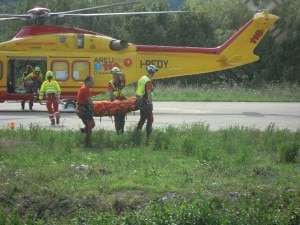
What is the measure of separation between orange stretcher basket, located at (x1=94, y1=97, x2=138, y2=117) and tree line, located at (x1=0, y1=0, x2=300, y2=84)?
33.5m

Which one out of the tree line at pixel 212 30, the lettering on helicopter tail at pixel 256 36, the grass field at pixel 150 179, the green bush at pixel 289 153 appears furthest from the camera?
the tree line at pixel 212 30

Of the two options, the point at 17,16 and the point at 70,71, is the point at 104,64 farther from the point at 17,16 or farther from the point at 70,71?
the point at 17,16

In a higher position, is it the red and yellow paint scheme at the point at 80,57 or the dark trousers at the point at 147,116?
the red and yellow paint scheme at the point at 80,57

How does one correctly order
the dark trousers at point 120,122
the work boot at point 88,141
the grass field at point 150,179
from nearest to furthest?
the grass field at point 150,179 → the work boot at point 88,141 → the dark trousers at point 120,122

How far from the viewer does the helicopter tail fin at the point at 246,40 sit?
2809 centimetres

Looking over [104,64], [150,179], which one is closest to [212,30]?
[104,64]

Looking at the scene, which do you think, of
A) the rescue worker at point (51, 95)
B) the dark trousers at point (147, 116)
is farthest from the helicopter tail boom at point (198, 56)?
the dark trousers at point (147, 116)

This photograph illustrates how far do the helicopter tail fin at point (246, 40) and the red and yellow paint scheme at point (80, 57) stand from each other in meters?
1.09

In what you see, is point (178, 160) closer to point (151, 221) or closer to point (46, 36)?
point (151, 221)

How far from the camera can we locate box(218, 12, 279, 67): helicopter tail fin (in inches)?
1106

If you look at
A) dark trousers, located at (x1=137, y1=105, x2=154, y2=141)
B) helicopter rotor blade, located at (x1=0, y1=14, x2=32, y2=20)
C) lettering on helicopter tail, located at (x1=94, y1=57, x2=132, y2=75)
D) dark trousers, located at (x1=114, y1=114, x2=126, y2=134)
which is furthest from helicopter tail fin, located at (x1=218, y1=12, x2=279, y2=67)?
dark trousers, located at (x1=137, y1=105, x2=154, y2=141)

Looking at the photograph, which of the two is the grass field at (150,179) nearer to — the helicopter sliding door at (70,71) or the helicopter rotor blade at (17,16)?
the helicopter rotor blade at (17,16)

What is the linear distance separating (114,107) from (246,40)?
11595 mm

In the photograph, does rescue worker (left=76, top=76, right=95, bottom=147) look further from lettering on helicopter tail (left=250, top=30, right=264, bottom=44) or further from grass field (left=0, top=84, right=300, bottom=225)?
lettering on helicopter tail (left=250, top=30, right=264, bottom=44)
